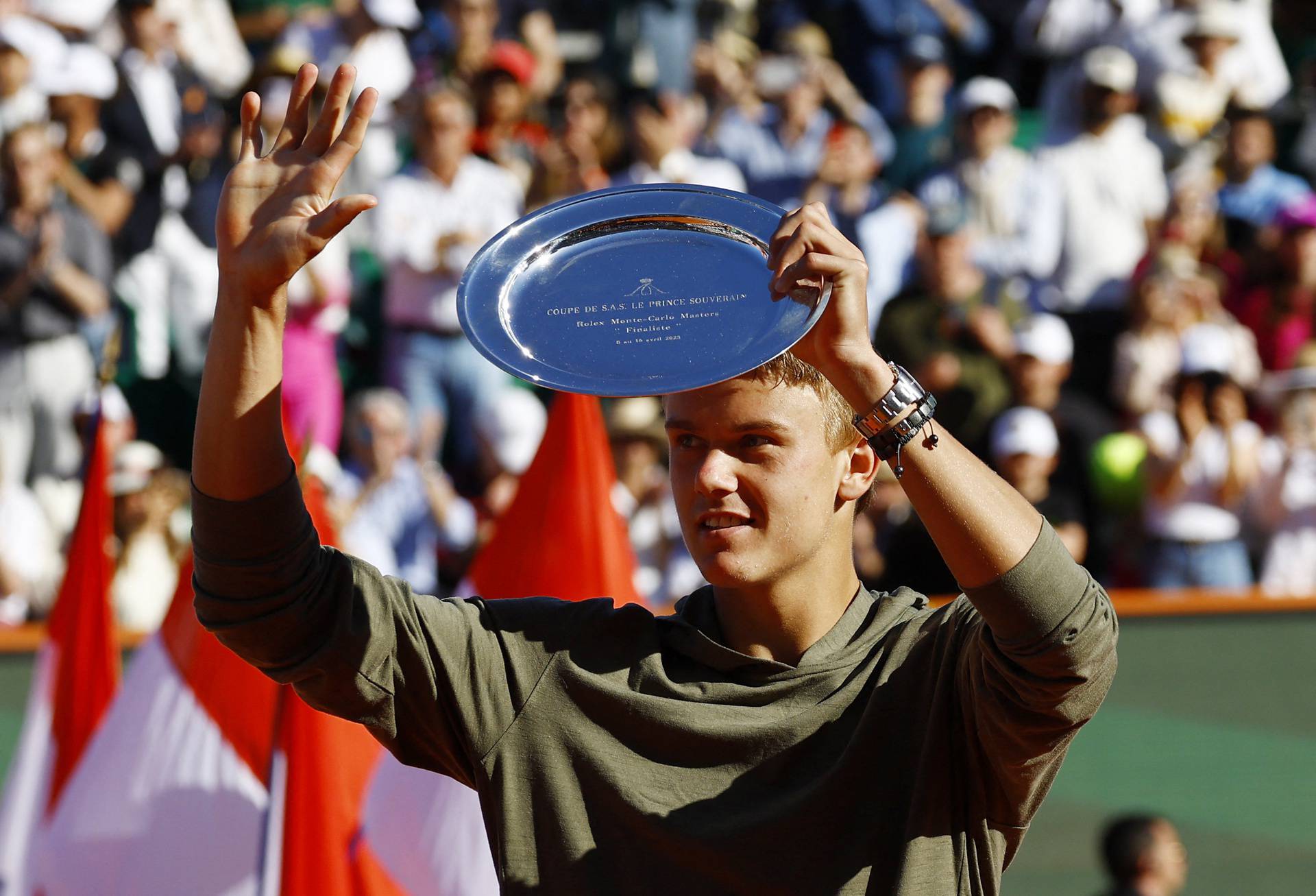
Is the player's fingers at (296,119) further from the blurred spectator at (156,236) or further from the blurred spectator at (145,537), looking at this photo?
the blurred spectator at (156,236)

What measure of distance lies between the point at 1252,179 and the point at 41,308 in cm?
573

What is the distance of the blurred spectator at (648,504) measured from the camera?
727 cm

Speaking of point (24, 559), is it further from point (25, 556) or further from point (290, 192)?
point (290, 192)

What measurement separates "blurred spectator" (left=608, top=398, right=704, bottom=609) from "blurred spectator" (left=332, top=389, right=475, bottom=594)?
0.64 meters

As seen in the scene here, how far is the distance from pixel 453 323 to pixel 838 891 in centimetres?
587

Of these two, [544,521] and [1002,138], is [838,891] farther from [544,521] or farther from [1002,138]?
[1002,138]

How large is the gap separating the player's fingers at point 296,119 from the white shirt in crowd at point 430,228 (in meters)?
5.54

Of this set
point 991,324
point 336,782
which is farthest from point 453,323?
point 336,782

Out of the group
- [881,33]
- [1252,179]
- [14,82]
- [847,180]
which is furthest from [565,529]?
[881,33]

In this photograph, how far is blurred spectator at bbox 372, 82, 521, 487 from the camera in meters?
8.07

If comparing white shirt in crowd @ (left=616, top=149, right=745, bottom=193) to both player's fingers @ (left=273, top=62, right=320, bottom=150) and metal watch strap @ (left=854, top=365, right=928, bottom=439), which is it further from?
metal watch strap @ (left=854, top=365, right=928, bottom=439)

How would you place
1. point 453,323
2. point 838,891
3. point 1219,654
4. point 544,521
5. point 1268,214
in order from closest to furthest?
point 838,891
point 544,521
point 1219,654
point 453,323
point 1268,214

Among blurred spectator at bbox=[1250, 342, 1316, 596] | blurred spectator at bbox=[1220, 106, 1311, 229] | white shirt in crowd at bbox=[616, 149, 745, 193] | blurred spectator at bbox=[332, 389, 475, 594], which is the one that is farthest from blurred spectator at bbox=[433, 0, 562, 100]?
blurred spectator at bbox=[1250, 342, 1316, 596]

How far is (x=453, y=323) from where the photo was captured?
8164 millimetres
